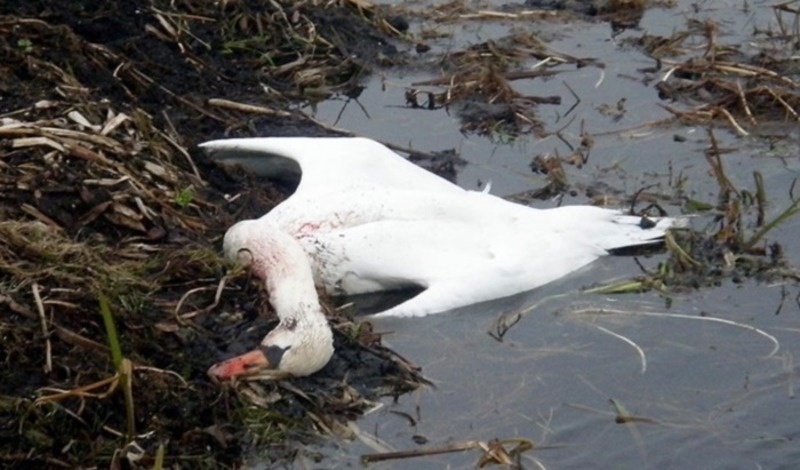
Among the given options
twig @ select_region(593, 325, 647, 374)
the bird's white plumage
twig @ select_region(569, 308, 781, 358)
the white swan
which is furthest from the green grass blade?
twig @ select_region(569, 308, 781, 358)

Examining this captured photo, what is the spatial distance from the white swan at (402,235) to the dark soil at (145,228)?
0.23 meters

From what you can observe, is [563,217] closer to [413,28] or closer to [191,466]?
[191,466]

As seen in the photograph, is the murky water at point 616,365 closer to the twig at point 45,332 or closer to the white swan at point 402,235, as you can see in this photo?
the white swan at point 402,235

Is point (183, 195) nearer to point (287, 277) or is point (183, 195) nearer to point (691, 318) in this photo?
point (287, 277)

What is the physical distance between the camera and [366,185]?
27.3ft

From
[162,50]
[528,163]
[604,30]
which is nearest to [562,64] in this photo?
[604,30]

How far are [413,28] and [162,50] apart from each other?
244 centimetres

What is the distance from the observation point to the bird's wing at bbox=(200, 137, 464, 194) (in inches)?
Answer: 330

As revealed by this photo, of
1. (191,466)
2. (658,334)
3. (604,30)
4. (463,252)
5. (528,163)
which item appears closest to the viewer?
(191,466)

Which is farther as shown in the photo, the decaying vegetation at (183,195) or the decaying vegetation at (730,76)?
the decaying vegetation at (730,76)

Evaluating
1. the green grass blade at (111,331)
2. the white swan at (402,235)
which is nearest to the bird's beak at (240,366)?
the white swan at (402,235)

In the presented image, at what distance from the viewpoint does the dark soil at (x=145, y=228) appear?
6242 mm

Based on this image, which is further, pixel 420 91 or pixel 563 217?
pixel 420 91

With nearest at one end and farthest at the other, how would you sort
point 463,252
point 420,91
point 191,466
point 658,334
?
point 191,466 < point 658,334 < point 463,252 < point 420,91
